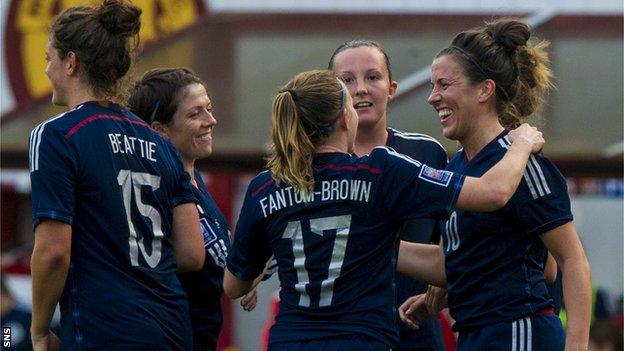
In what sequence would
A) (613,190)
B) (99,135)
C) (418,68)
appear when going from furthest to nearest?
1. (613,190)
2. (418,68)
3. (99,135)

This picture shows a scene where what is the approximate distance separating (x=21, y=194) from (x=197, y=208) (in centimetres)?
791

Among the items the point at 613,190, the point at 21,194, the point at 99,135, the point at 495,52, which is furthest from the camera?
the point at 21,194

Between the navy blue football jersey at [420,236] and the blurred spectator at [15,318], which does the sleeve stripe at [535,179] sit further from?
the blurred spectator at [15,318]

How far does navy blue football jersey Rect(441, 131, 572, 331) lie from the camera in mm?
4168

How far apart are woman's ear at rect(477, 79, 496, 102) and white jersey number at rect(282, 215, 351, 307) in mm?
765

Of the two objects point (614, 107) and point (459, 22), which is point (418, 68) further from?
point (614, 107)

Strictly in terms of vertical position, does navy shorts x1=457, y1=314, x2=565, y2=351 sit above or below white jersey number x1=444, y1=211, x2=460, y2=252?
below

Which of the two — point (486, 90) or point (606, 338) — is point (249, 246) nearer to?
point (486, 90)

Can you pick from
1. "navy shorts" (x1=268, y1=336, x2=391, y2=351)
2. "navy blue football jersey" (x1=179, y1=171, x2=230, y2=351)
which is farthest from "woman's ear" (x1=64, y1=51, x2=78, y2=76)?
"navy shorts" (x1=268, y1=336, x2=391, y2=351)

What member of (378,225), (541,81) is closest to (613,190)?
(541,81)

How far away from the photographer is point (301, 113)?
4055 millimetres

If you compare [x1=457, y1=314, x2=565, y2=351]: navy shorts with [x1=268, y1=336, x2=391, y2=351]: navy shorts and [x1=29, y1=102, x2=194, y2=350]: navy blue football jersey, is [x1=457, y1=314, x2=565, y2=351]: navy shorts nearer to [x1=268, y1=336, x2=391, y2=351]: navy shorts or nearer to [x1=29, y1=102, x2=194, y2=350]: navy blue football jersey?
[x1=268, y1=336, x2=391, y2=351]: navy shorts

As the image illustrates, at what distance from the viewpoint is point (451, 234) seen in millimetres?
4375

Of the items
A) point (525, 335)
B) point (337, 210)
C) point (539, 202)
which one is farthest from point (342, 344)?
point (539, 202)
